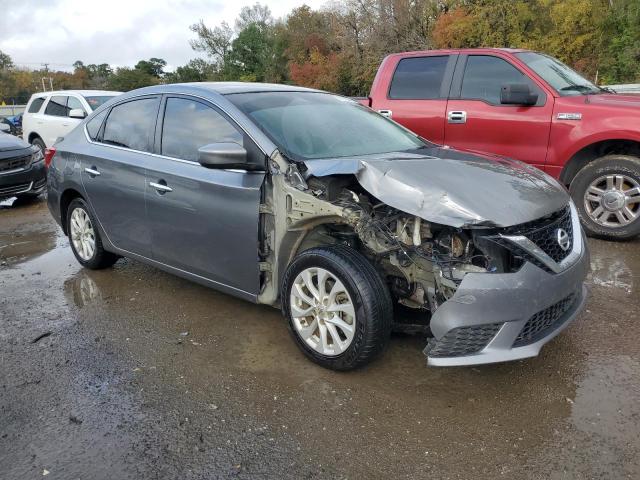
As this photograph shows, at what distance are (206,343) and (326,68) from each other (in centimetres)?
4753

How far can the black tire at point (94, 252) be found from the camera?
190 inches

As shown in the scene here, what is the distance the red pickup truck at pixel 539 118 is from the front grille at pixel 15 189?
20.0ft

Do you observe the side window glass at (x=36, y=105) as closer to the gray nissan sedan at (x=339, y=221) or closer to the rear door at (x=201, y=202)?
the gray nissan sedan at (x=339, y=221)

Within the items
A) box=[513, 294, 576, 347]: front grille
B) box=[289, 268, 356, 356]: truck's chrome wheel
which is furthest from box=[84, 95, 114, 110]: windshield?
box=[513, 294, 576, 347]: front grille

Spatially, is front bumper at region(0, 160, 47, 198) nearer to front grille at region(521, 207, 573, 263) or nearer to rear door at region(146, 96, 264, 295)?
rear door at region(146, 96, 264, 295)

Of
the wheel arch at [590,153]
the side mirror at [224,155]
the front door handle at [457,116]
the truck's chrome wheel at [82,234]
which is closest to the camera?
the side mirror at [224,155]

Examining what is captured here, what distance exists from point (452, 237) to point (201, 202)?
5.62 ft

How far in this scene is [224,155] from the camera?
328cm

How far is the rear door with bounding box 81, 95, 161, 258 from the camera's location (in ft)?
13.6

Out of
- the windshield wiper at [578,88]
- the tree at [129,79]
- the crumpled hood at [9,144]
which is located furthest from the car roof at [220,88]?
the tree at [129,79]

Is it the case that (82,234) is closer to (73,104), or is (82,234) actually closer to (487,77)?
(487,77)

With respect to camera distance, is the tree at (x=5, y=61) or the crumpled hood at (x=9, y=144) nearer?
the crumpled hood at (x=9, y=144)

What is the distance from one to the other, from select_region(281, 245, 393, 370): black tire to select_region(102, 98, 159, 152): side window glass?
1890 mm

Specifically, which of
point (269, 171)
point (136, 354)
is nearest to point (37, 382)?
point (136, 354)
